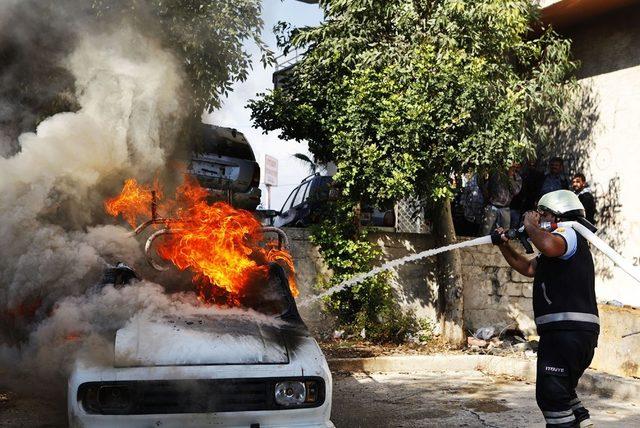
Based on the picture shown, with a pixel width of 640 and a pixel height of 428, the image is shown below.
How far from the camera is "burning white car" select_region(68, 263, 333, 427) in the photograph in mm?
3754

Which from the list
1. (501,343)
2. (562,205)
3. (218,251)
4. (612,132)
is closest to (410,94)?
(501,343)

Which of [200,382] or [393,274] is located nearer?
[200,382]

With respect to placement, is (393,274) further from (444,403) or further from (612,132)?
(612,132)

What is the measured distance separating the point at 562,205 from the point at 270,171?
48.4 feet

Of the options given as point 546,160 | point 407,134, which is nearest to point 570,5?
point 546,160

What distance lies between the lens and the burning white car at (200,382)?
3754 millimetres

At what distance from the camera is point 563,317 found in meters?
4.50

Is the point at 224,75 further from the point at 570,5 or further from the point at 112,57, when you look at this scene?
the point at 570,5

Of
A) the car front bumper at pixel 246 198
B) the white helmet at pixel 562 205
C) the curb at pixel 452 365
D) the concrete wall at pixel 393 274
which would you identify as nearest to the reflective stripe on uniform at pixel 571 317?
the white helmet at pixel 562 205

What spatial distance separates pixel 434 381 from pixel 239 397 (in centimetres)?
507

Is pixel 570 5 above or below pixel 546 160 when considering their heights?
above

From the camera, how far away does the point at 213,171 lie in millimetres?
12086

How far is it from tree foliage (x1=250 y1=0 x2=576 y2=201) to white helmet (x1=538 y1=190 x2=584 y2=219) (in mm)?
4302

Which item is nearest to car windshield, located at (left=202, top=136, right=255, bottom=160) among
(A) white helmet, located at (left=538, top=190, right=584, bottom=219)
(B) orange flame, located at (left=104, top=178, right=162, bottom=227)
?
(B) orange flame, located at (left=104, top=178, right=162, bottom=227)
